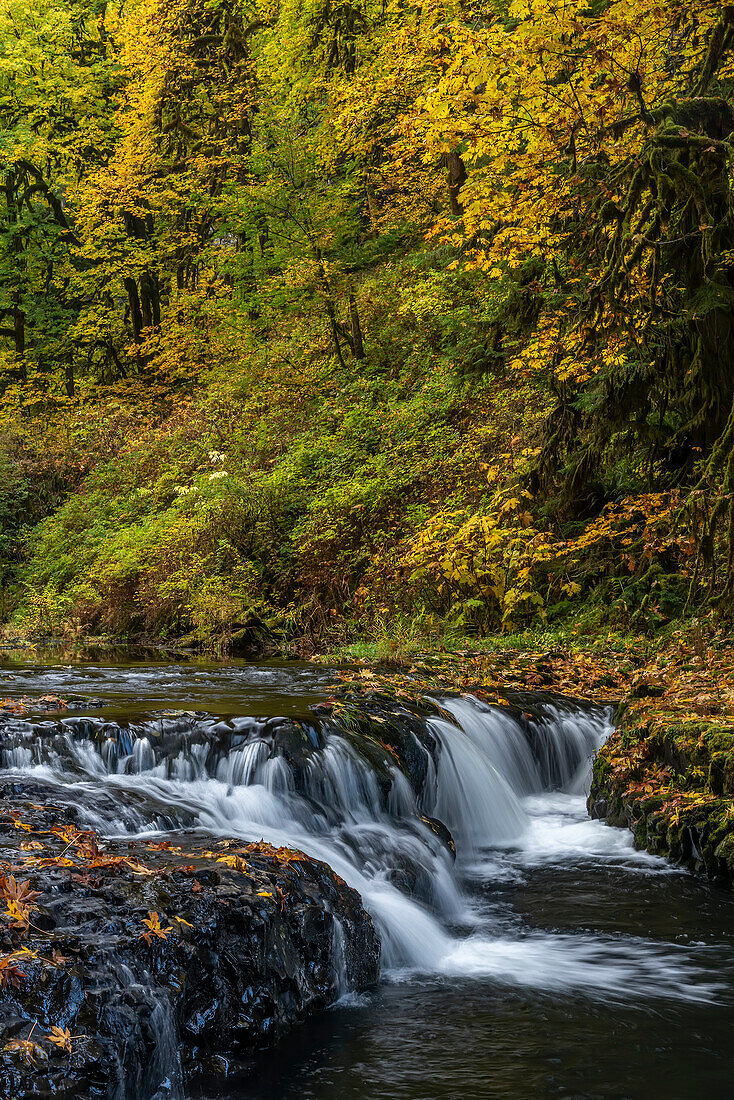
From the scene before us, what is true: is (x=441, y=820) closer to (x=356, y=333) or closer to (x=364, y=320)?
(x=356, y=333)

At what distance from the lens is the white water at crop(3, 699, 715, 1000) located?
4773 mm

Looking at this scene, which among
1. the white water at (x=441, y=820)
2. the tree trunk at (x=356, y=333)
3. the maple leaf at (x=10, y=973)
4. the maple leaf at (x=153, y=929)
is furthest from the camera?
the tree trunk at (x=356, y=333)

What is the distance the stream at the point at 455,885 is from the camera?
3.68m

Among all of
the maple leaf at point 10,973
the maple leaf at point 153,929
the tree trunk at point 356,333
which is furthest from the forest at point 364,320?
the maple leaf at point 10,973

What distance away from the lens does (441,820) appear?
6801mm

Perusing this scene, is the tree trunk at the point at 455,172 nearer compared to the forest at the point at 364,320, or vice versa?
the forest at the point at 364,320

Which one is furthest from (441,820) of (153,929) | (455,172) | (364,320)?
(364,320)

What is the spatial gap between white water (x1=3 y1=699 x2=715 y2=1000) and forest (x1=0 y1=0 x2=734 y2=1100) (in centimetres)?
3

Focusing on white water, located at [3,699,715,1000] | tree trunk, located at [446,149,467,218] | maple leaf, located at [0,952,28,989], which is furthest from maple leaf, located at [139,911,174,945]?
tree trunk, located at [446,149,467,218]

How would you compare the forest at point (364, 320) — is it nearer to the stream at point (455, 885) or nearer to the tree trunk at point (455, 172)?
the tree trunk at point (455, 172)

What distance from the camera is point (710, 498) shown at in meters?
8.34

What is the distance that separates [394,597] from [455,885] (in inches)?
268

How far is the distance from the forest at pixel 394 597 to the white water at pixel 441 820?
0.03m

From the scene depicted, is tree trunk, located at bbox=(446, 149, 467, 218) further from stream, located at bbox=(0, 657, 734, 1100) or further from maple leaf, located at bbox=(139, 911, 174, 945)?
maple leaf, located at bbox=(139, 911, 174, 945)
